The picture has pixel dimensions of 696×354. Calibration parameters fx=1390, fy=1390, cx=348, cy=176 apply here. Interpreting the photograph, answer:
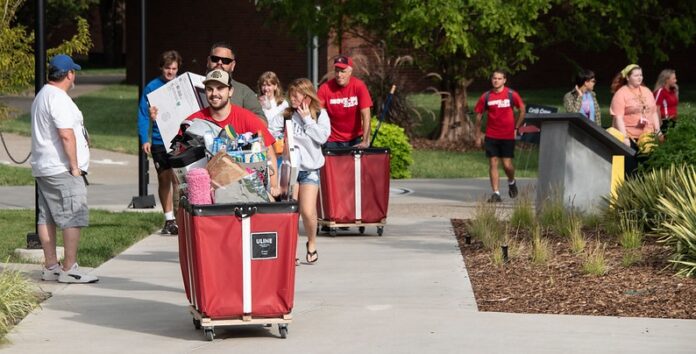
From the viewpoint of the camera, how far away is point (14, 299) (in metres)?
8.95

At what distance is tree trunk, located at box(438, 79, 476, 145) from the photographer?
93.5 ft

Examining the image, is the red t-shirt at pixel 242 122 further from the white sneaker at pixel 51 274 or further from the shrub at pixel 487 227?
the shrub at pixel 487 227

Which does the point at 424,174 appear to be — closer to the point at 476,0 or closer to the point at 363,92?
the point at 476,0

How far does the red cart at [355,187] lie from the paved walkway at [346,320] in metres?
1.06

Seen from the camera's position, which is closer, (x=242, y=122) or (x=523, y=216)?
(x=242, y=122)

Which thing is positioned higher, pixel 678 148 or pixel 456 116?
pixel 678 148

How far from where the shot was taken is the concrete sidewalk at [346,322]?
8430 millimetres

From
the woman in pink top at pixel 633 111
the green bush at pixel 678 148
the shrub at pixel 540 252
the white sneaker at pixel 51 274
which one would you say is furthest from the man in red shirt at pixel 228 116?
the woman in pink top at pixel 633 111

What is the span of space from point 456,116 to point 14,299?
66.3ft

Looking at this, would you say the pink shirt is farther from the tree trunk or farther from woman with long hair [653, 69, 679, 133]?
the tree trunk

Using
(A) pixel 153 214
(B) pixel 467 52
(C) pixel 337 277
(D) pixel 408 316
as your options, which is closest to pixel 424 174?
(B) pixel 467 52

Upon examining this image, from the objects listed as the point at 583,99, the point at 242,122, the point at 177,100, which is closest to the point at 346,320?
the point at 242,122

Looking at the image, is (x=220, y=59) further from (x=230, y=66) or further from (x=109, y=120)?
(x=109, y=120)

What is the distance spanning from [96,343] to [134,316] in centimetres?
101
